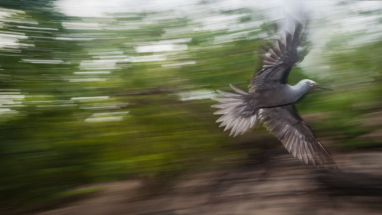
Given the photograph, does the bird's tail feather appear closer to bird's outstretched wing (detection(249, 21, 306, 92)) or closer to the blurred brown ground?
bird's outstretched wing (detection(249, 21, 306, 92))

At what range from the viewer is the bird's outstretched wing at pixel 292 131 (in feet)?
3.17

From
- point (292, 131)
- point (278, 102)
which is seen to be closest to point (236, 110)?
point (278, 102)

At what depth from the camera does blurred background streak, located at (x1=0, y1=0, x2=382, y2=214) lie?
4.64 ft

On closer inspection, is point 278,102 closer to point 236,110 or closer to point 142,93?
point 236,110

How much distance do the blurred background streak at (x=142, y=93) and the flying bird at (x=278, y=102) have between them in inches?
16.9

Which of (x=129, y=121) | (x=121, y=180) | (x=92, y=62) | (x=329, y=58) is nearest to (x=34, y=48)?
(x=92, y=62)

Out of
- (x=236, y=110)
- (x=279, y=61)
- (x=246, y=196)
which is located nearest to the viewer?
(x=279, y=61)

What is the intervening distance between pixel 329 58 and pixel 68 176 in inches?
65.3

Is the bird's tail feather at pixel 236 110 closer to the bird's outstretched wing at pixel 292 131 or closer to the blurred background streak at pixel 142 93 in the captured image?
the bird's outstretched wing at pixel 292 131

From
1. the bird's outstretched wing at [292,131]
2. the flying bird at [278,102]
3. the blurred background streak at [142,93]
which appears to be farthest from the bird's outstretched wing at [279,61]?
the blurred background streak at [142,93]

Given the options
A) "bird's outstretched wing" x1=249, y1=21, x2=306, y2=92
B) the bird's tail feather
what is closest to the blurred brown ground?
the bird's tail feather

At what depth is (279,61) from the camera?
803mm

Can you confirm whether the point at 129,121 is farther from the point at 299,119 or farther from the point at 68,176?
the point at 299,119

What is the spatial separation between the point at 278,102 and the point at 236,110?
16cm
